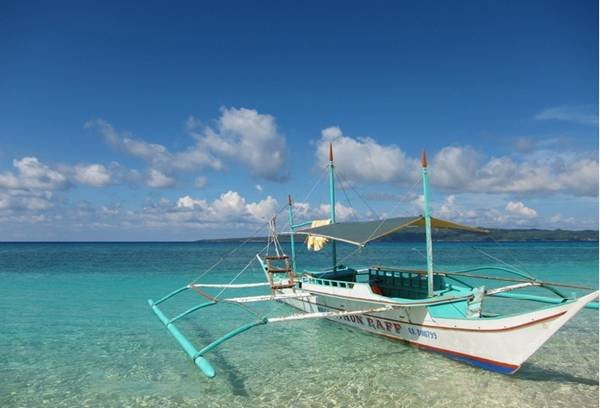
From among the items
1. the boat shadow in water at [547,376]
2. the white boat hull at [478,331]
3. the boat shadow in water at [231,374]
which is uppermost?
the white boat hull at [478,331]

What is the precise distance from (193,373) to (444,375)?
277 inches

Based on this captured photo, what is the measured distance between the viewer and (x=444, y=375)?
1127 centimetres

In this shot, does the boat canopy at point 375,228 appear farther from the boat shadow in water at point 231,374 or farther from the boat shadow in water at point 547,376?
the boat shadow in water at point 231,374

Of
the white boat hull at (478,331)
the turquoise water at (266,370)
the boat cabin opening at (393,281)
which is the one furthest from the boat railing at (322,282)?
the turquoise water at (266,370)

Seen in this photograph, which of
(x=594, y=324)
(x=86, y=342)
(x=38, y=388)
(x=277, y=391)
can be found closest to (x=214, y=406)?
(x=277, y=391)

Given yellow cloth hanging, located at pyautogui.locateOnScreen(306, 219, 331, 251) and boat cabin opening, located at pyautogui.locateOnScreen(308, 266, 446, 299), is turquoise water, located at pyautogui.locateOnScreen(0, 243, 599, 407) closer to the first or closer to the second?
boat cabin opening, located at pyautogui.locateOnScreen(308, 266, 446, 299)

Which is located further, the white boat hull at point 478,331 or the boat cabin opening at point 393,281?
the boat cabin opening at point 393,281

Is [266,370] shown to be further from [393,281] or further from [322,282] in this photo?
[393,281]

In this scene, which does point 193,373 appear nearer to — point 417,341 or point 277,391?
point 277,391

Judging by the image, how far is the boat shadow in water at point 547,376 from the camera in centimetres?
1070

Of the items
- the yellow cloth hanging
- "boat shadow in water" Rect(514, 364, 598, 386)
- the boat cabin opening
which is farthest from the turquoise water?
the yellow cloth hanging

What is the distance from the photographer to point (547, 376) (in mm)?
11023

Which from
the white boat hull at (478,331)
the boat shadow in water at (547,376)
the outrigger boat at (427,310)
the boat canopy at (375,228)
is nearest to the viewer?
the white boat hull at (478,331)

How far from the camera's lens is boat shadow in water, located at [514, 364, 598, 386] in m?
10.7
